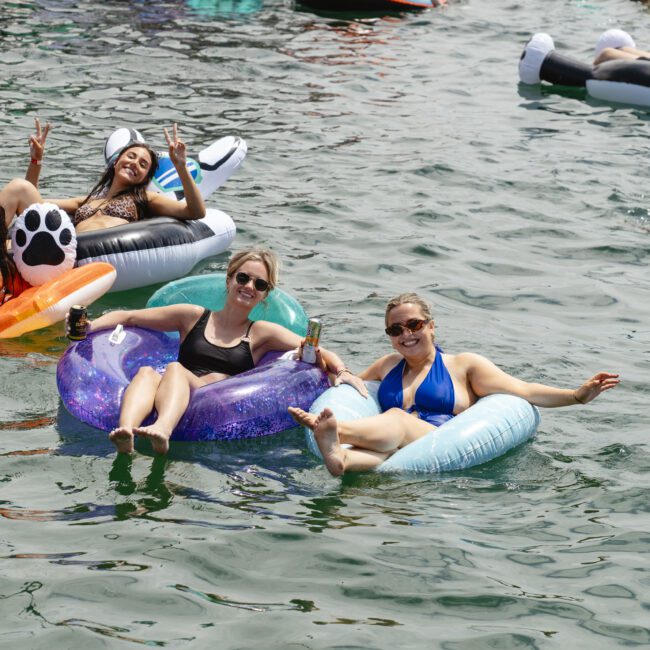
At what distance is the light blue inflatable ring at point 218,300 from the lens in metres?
7.33

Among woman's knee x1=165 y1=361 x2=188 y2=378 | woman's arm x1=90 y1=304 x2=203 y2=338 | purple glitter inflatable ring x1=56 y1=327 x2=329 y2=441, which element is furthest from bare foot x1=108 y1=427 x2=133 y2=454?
woman's arm x1=90 y1=304 x2=203 y2=338

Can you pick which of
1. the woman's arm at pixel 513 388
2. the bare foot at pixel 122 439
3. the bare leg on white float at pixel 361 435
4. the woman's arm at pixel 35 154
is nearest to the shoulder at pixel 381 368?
the woman's arm at pixel 513 388

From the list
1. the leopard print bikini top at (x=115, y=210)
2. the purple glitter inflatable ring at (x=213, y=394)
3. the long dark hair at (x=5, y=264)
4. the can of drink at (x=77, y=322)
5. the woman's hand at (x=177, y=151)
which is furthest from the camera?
the leopard print bikini top at (x=115, y=210)

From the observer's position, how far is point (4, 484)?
5.58 metres

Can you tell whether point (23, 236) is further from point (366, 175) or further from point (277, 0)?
point (277, 0)

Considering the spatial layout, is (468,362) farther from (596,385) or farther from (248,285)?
(248,285)

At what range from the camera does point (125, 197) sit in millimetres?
8969

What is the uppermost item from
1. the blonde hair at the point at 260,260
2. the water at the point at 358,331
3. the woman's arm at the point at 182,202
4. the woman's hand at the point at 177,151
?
the woman's hand at the point at 177,151

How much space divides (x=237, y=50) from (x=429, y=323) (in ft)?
35.5

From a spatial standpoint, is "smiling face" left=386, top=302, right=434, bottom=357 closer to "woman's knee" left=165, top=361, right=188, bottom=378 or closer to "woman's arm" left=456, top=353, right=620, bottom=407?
"woman's arm" left=456, top=353, right=620, bottom=407

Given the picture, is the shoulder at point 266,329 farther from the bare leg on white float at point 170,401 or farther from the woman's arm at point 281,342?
the bare leg on white float at point 170,401

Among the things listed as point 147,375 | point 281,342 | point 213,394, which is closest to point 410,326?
point 281,342

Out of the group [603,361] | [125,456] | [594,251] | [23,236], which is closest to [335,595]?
[125,456]

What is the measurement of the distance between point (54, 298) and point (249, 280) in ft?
5.76
